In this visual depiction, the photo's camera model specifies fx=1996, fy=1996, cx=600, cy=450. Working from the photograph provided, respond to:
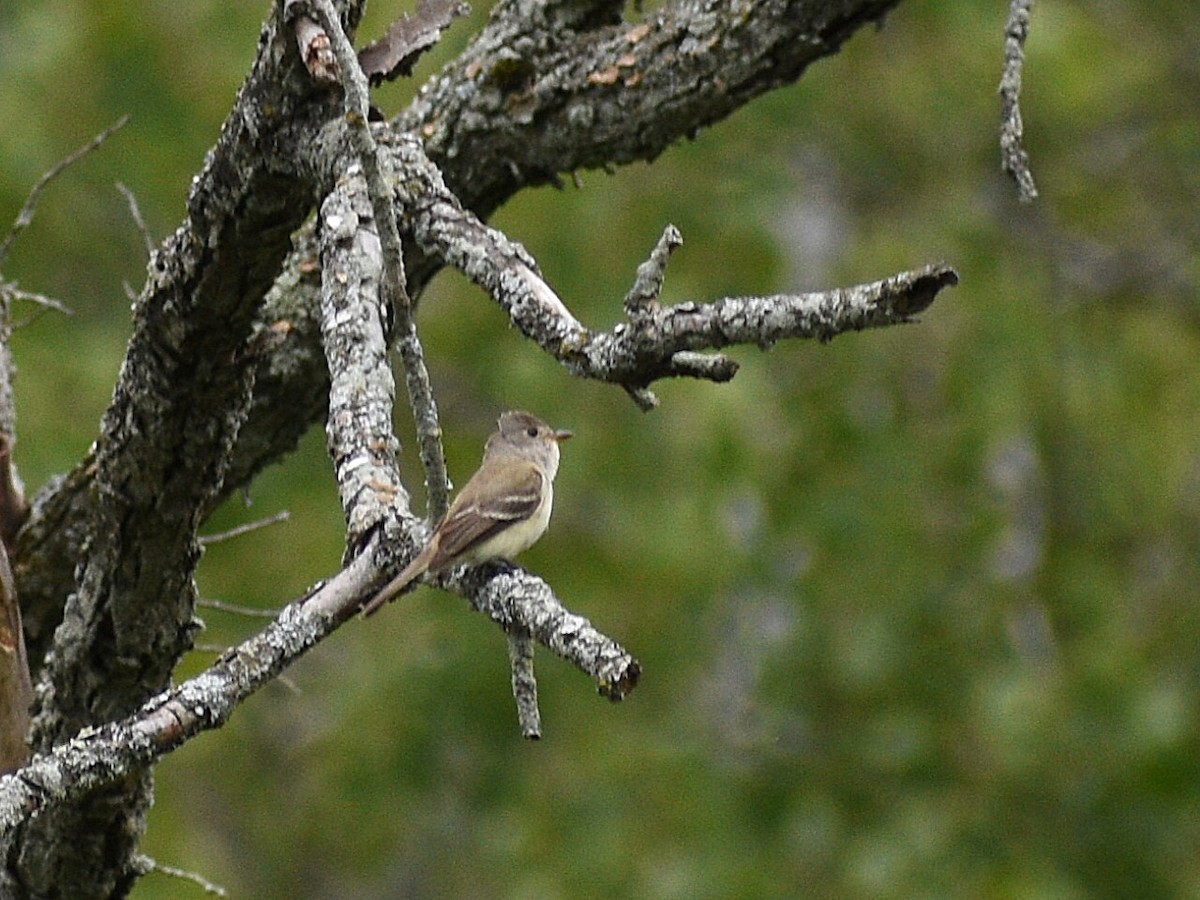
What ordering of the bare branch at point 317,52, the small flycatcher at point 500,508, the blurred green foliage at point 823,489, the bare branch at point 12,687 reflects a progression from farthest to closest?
the blurred green foliage at point 823,489
the bare branch at point 12,687
the bare branch at point 317,52
the small flycatcher at point 500,508

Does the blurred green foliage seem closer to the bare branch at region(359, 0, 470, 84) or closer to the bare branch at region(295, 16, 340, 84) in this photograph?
the bare branch at region(359, 0, 470, 84)

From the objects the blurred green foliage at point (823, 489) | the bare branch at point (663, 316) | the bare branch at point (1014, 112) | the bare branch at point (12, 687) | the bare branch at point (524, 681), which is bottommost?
the bare branch at point (524, 681)

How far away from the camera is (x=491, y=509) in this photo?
4707 millimetres

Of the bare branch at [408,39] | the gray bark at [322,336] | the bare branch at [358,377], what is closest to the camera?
the gray bark at [322,336]

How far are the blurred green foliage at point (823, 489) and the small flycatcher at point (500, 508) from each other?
280cm

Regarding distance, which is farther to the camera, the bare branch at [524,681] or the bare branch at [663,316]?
the bare branch at [524,681]

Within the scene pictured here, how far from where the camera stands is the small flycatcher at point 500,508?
2895mm

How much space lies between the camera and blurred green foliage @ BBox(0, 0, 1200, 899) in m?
8.41

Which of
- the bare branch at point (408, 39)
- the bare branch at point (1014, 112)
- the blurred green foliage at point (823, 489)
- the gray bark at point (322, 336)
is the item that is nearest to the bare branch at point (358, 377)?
the gray bark at point (322, 336)

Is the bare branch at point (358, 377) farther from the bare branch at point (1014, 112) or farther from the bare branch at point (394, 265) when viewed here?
the bare branch at point (1014, 112)

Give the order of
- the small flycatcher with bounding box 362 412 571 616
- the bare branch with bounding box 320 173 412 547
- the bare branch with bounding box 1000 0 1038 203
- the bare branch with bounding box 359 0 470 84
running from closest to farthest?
1. the bare branch with bounding box 320 173 412 547
2. the small flycatcher with bounding box 362 412 571 616
3. the bare branch with bounding box 1000 0 1038 203
4. the bare branch with bounding box 359 0 470 84

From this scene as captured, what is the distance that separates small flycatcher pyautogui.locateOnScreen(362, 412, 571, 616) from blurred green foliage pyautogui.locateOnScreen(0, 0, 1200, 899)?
2.80 metres

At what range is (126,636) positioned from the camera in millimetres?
4066

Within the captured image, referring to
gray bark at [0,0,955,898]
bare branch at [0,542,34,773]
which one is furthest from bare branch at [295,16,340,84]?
bare branch at [0,542,34,773]
